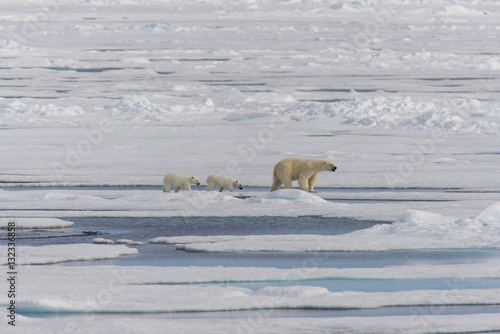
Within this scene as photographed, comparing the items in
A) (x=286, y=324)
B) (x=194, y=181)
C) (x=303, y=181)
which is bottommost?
(x=286, y=324)

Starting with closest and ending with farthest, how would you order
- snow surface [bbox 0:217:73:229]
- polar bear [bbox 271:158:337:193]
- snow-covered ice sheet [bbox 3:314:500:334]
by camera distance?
snow-covered ice sheet [bbox 3:314:500:334] < snow surface [bbox 0:217:73:229] < polar bear [bbox 271:158:337:193]

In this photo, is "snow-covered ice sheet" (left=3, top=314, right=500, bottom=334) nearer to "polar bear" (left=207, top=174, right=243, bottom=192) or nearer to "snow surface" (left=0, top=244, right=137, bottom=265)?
"snow surface" (left=0, top=244, right=137, bottom=265)

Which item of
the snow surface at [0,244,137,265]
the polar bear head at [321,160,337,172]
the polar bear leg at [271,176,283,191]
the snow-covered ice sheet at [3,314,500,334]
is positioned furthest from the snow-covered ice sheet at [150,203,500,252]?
the polar bear leg at [271,176,283,191]

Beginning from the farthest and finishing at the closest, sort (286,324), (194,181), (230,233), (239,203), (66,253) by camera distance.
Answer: (194,181) → (239,203) → (230,233) → (66,253) → (286,324)

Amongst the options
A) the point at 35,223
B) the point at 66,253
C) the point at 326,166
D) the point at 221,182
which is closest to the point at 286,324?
the point at 66,253

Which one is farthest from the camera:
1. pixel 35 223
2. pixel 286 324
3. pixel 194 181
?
pixel 194 181

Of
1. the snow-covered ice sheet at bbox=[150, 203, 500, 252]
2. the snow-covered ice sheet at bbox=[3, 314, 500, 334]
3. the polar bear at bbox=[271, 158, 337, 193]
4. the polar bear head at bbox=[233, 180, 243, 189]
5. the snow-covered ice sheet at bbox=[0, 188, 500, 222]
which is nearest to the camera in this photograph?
the snow-covered ice sheet at bbox=[3, 314, 500, 334]

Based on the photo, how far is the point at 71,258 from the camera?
6844 mm

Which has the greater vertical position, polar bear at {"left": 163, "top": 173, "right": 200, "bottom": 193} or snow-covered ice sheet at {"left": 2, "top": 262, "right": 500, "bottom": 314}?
polar bear at {"left": 163, "top": 173, "right": 200, "bottom": 193}

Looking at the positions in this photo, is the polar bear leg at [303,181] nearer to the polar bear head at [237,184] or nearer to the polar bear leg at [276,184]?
the polar bear leg at [276,184]

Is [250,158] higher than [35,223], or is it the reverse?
[250,158]

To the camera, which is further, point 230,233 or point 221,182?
point 221,182

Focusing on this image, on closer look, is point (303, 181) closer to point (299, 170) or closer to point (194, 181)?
point (299, 170)

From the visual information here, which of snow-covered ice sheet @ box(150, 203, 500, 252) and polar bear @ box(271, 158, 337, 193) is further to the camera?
polar bear @ box(271, 158, 337, 193)
